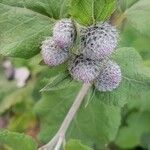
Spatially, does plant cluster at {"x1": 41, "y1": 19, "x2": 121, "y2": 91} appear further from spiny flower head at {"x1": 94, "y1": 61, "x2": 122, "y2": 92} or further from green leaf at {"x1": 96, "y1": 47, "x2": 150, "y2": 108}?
green leaf at {"x1": 96, "y1": 47, "x2": 150, "y2": 108}

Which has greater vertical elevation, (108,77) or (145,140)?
(108,77)

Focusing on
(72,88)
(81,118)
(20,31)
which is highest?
(20,31)

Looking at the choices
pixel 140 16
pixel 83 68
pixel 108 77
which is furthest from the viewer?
pixel 140 16

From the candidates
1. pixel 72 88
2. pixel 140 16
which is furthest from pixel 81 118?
pixel 140 16

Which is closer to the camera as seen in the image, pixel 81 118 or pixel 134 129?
pixel 81 118

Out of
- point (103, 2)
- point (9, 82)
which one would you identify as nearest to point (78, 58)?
point (103, 2)

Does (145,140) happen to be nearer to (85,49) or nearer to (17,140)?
(17,140)

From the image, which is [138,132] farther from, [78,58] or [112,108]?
[78,58]
